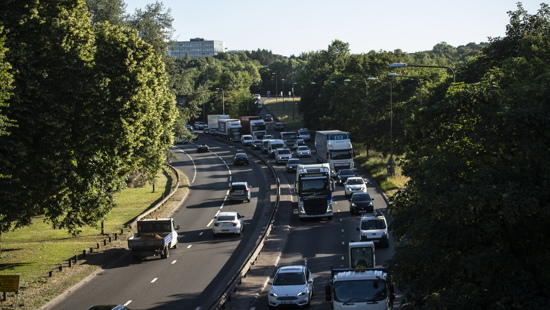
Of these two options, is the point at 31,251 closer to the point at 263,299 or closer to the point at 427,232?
the point at 263,299

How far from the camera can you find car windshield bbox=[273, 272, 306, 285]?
22538 millimetres

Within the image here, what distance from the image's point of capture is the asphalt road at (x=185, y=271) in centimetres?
2388

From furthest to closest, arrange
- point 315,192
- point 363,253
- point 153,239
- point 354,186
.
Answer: point 354,186 → point 315,192 → point 153,239 → point 363,253

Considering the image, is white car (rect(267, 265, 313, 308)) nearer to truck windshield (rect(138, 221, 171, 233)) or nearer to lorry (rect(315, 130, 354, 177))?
truck windshield (rect(138, 221, 171, 233))

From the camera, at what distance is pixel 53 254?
34.2 meters

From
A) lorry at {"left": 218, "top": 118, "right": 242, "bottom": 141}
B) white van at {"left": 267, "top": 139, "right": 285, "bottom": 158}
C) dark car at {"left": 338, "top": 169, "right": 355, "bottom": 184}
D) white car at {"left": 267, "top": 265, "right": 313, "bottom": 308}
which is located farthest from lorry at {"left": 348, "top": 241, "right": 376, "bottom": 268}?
Result: lorry at {"left": 218, "top": 118, "right": 242, "bottom": 141}

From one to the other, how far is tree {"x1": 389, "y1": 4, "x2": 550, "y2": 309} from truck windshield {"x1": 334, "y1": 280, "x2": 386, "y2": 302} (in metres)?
3.76

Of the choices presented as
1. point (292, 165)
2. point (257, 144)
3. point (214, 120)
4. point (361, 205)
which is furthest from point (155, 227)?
point (214, 120)

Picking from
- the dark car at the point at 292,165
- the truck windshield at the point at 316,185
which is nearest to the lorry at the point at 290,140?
the dark car at the point at 292,165

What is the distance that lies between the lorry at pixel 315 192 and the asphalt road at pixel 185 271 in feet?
11.4

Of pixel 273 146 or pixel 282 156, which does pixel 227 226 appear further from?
pixel 273 146

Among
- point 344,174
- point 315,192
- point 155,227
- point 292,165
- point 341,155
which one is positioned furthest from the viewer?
point 292,165

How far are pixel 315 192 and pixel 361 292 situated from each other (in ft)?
70.8

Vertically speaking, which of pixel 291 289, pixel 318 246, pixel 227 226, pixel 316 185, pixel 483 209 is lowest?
pixel 318 246
